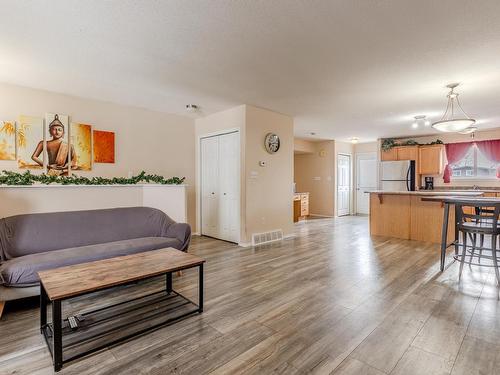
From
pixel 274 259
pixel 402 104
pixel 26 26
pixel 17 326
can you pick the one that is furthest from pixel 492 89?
pixel 17 326

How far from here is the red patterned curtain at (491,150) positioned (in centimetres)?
643

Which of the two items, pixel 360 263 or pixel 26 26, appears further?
pixel 360 263

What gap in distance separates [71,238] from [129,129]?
2330 millimetres

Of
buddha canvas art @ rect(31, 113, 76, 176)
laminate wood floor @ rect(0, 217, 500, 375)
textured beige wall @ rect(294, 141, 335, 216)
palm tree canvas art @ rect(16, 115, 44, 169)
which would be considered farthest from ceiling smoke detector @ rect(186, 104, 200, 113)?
textured beige wall @ rect(294, 141, 335, 216)

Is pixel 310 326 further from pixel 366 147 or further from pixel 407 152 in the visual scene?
pixel 366 147

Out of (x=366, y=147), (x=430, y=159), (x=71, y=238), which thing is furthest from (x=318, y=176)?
(x=71, y=238)

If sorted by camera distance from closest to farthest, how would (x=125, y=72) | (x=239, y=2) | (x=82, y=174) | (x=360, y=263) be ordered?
(x=239, y=2) < (x=125, y=72) < (x=360, y=263) < (x=82, y=174)

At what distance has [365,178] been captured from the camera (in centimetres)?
913

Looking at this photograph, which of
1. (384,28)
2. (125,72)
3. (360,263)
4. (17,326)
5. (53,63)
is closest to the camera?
(17,326)

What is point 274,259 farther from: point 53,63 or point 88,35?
point 53,63

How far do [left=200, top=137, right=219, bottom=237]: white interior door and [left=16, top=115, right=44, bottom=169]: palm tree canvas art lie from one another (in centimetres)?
268

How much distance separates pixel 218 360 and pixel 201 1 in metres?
2.50

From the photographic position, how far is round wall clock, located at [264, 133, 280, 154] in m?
5.11

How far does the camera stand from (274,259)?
397 cm
